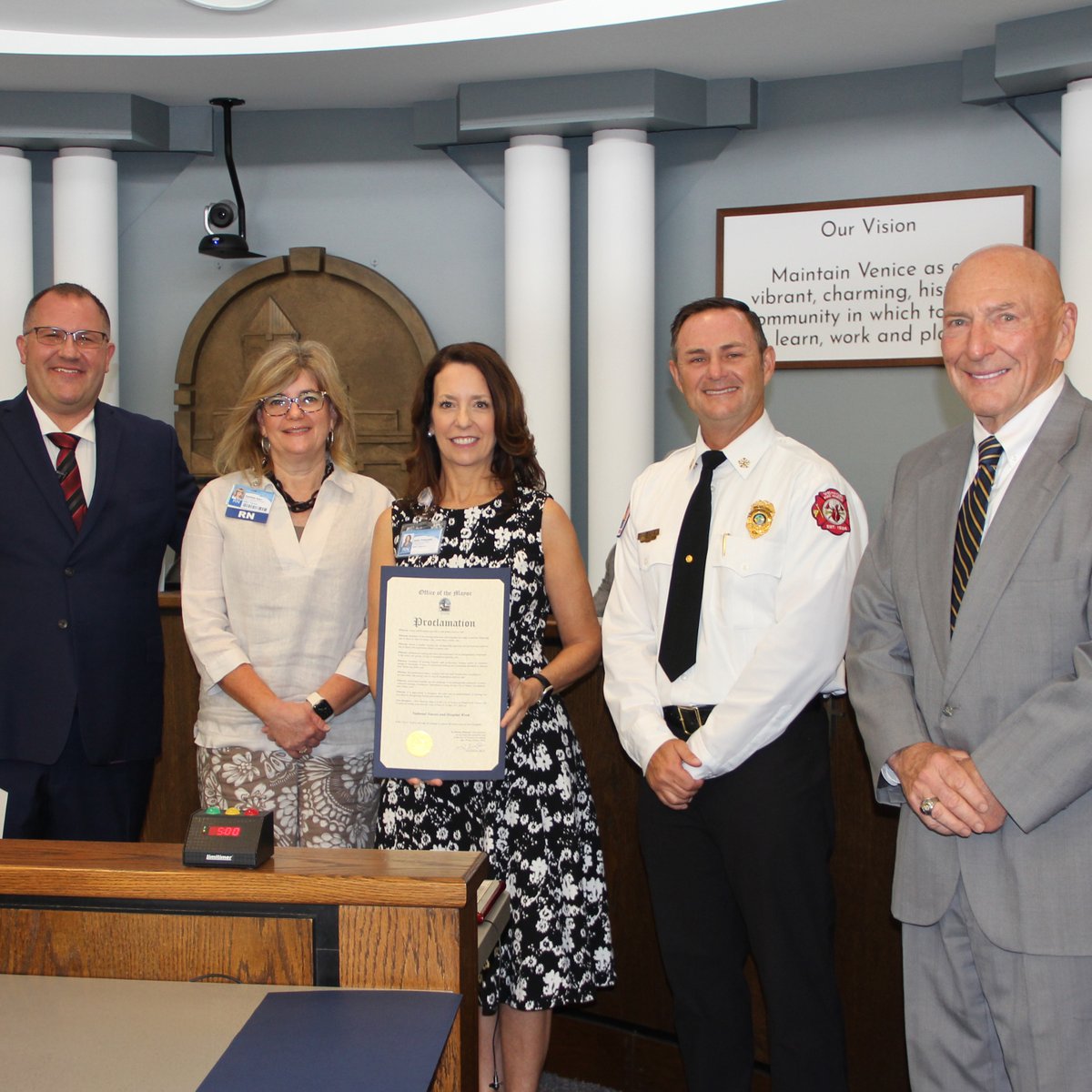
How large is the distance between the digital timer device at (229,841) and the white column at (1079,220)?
3.20m

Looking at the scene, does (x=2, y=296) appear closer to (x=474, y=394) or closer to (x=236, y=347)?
(x=236, y=347)

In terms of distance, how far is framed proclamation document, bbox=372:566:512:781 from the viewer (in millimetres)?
2305

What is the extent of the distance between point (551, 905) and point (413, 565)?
72 centimetres

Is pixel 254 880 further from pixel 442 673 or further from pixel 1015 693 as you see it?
pixel 1015 693

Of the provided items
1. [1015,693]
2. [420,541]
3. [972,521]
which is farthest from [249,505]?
[1015,693]

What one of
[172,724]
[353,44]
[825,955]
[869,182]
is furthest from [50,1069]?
[869,182]

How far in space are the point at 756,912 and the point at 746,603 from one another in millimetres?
566

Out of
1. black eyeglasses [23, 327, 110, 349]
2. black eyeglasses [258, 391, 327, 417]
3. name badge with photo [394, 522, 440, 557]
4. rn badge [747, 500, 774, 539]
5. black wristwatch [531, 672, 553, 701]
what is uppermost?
black eyeglasses [23, 327, 110, 349]

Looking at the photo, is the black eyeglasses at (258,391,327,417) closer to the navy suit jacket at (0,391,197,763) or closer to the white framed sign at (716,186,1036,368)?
the navy suit jacket at (0,391,197,763)

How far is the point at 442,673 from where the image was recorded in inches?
91.4

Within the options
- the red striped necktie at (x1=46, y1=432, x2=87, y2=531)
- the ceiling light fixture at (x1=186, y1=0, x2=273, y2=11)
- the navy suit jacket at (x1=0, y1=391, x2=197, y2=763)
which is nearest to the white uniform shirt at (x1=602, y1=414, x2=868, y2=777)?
the navy suit jacket at (x1=0, y1=391, x2=197, y2=763)

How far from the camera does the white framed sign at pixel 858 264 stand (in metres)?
4.33

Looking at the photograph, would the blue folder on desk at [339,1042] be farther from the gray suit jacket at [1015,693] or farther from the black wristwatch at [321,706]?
the black wristwatch at [321,706]

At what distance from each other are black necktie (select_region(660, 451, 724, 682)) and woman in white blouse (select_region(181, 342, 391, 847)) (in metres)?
0.67
